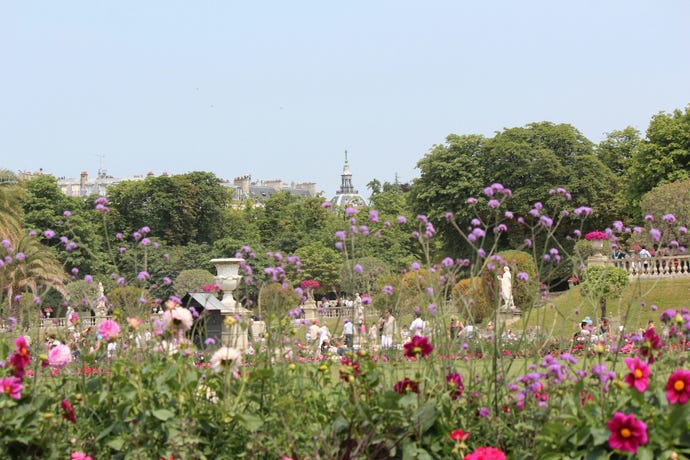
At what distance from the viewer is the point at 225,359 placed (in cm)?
535

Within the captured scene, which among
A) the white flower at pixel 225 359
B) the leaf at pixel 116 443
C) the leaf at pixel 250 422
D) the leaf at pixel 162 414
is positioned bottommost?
the leaf at pixel 116 443

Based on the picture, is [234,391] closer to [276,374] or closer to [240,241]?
[276,374]

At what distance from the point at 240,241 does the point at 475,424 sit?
224ft

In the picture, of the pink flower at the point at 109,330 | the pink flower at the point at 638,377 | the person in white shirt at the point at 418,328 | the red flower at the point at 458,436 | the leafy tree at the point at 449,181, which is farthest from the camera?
the leafy tree at the point at 449,181

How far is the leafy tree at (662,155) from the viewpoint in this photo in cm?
4759

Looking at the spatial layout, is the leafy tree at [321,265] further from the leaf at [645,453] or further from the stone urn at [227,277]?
the leaf at [645,453]

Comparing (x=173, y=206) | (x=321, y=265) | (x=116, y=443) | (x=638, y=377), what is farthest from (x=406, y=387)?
(x=173, y=206)

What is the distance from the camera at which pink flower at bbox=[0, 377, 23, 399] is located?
5.31 metres

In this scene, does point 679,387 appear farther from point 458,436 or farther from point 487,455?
point 458,436

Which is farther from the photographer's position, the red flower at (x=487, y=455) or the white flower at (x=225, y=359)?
the white flower at (x=225, y=359)

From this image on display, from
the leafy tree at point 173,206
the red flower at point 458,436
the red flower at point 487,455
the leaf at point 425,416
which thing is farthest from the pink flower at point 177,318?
the leafy tree at point 173,206

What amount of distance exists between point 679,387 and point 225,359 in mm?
2195

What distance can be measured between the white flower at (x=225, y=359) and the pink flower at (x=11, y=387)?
99 centimetres

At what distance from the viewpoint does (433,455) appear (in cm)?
531
